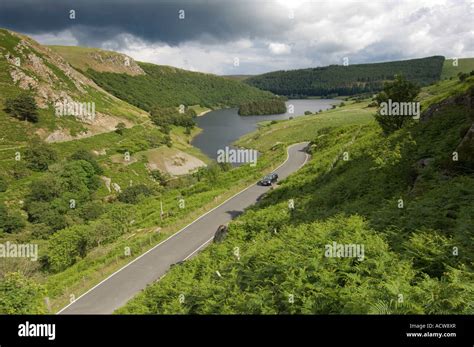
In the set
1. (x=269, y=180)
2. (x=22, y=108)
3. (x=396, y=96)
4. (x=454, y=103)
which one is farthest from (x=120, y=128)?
(x=454, y=103)

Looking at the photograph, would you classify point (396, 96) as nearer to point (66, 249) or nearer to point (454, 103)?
point (454, 103)

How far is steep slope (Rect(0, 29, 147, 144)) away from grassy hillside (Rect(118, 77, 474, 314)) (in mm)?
97593

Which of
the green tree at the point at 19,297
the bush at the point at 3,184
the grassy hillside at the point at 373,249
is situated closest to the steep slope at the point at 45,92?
the bush at the point at 3,184

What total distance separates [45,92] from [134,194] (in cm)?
7384

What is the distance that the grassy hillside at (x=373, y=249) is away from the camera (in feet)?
28.0

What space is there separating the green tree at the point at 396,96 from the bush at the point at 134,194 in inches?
2272

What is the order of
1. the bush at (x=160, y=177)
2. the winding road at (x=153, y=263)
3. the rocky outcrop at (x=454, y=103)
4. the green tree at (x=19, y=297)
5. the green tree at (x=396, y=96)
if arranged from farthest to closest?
the bush at (x=160, y=177) < the green tree at (x=396, y=96) < the rocky outcrop at (x=454, y=103) < the winding road at (x=153, y=263) < the green tree at (x=19, y=297)

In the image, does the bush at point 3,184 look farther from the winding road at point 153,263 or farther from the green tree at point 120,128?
the winding road at point 153,263

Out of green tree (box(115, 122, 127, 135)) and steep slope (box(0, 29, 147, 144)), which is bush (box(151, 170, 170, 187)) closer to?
steep slope (box(0, 29, 147, 144))

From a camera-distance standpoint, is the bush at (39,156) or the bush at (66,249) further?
the bush at (39,156)

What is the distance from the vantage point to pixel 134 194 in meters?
76.0

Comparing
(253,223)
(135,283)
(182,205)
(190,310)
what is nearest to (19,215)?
(182,205)
